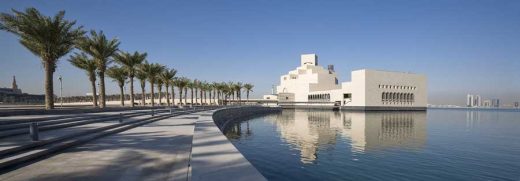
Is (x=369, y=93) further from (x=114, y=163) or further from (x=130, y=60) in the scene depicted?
(x=114, y=163)

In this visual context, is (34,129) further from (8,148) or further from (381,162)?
(381,162)

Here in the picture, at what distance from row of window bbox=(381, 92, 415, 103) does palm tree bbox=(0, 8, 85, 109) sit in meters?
82.0

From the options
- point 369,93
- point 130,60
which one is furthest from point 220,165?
point 369,93

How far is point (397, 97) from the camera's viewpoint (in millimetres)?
93750

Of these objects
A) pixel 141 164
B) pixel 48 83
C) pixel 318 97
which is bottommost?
pixel 141 164

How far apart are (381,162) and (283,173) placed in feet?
16.3

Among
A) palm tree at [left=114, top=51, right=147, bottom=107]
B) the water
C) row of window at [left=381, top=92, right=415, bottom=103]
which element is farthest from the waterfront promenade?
row of window at [left=381, top=92, right=415, bottom=103]

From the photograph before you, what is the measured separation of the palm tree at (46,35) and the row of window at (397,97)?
82017 millimetres

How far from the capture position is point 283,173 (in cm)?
1176

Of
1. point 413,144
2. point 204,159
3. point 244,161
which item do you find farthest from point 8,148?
point 413,144

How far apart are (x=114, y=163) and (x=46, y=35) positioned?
2230cm

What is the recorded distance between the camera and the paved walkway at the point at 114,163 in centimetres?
701

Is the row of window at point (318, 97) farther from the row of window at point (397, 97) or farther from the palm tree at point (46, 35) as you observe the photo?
the palm tree at point (46, 35)

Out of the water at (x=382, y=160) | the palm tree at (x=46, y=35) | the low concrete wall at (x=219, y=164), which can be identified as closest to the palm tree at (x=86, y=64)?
the palm tree at (x=46, y=35)
